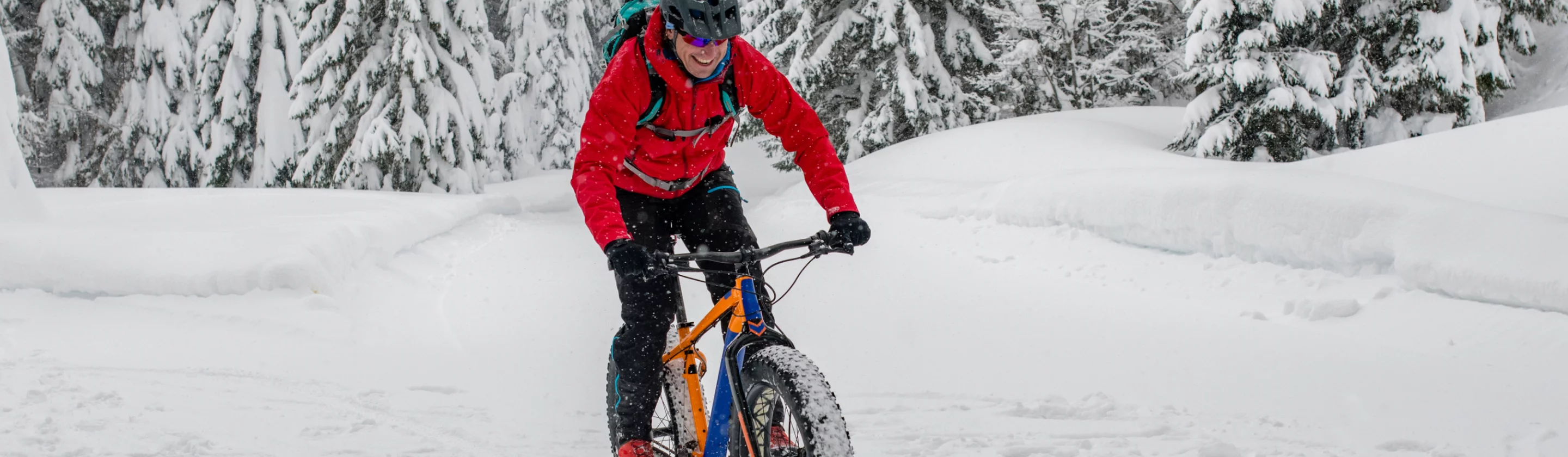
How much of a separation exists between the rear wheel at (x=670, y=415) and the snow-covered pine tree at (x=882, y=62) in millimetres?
12879

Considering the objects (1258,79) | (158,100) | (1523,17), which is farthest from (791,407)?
(158,100)

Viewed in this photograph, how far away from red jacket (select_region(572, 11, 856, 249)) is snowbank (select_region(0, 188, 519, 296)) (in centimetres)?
582

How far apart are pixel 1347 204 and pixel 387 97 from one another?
16609 mm

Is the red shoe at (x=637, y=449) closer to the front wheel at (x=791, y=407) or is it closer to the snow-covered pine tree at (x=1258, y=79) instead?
the front wheel at (x=791, y=407)

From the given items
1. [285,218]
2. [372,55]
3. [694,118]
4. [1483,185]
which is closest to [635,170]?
[694,118]

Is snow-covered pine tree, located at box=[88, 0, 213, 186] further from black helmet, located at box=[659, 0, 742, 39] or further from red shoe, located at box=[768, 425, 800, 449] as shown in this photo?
red shoe, located at box=[768, 425, 800, 449]

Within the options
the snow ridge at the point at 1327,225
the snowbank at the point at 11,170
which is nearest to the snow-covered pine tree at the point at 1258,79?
the snow ridge at the point at 1327,225

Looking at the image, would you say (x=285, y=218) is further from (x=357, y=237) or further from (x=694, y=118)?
(x=694, y=118)

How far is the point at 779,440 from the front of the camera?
2822 millimetres

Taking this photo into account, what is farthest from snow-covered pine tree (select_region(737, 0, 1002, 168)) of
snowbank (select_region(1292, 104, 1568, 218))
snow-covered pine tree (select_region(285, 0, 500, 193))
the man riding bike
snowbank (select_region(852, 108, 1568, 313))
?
the man riding bike

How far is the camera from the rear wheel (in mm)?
3746

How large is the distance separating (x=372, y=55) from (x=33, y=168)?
37.1 ft

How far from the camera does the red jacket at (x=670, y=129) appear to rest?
329 centimetres

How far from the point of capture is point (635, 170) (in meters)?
3.70
